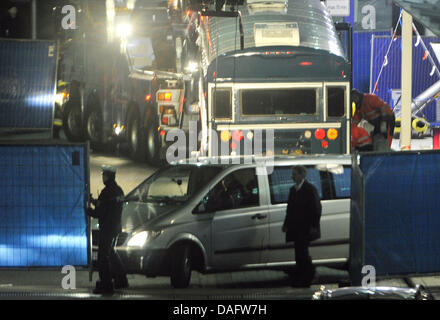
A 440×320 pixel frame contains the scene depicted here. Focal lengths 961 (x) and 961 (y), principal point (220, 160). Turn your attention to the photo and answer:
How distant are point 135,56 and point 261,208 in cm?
1139

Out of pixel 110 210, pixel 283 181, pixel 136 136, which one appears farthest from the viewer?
pixel 136 136

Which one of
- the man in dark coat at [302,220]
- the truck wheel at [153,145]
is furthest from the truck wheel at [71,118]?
the man in dark coat at [302,220]

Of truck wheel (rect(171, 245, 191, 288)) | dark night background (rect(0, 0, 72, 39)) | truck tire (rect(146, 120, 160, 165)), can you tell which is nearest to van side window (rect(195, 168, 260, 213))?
truck wheel (rect(171, 245, 191, 288))

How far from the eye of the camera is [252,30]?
53.9ft

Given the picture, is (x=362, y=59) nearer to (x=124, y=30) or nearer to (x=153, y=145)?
(x=124, y=30)

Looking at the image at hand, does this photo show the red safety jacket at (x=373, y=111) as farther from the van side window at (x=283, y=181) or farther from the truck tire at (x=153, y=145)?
the truck tire at (x=153, y=145)

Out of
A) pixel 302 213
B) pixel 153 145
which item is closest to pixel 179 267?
pixel 302 213

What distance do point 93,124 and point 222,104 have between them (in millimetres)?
8857

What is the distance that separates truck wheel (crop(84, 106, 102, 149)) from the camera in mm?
24172

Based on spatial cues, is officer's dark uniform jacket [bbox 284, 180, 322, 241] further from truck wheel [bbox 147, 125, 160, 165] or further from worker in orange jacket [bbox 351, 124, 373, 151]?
truck wheel [bbox 147, 125, 160, 165]

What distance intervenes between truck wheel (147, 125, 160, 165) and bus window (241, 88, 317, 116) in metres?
4.82

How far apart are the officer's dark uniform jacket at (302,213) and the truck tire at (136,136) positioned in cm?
1132

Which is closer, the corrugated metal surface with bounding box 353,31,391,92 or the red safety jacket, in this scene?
the red safety jacket

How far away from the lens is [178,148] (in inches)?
816
